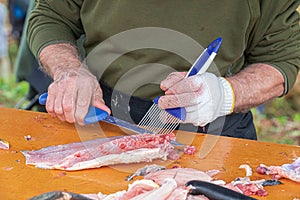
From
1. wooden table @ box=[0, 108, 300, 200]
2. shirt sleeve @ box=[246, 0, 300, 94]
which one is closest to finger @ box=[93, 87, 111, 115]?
wooden table @ box=[0, 108, 300, 200]

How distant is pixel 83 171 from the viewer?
167cm

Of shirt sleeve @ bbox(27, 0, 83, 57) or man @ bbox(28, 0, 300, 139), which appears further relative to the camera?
shirt sleeve @ bbox(27, 0, 83, 57)

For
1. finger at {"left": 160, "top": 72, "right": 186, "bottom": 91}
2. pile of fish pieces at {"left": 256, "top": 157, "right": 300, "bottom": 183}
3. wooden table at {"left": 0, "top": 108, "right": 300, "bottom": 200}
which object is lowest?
wooden table at {"left": 0, "top": 108, "right": 300, "bottom": 200}

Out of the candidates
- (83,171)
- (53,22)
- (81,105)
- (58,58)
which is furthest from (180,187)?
(53,22)

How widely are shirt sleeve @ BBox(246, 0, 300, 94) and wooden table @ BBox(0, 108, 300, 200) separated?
1.60 feet

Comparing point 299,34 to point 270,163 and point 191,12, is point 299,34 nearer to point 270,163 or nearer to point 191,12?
point 191,12

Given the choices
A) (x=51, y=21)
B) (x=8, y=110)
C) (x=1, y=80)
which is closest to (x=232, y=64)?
(x=51, y=21)

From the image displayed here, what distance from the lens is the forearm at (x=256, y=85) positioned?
212 cm

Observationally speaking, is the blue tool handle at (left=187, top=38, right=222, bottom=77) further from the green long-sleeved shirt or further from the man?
the green long-sleeved shirt

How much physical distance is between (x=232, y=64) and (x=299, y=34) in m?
0.34

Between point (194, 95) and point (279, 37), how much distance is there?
2.02 ft

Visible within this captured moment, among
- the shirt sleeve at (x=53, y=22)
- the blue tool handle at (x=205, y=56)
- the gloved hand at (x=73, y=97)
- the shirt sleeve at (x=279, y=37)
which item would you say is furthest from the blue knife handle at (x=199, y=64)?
the shirt sleeve at (x=53, y=22)

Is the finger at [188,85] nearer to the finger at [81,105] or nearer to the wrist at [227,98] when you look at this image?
the wrist at [227,98]

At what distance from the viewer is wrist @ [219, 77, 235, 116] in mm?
1985
